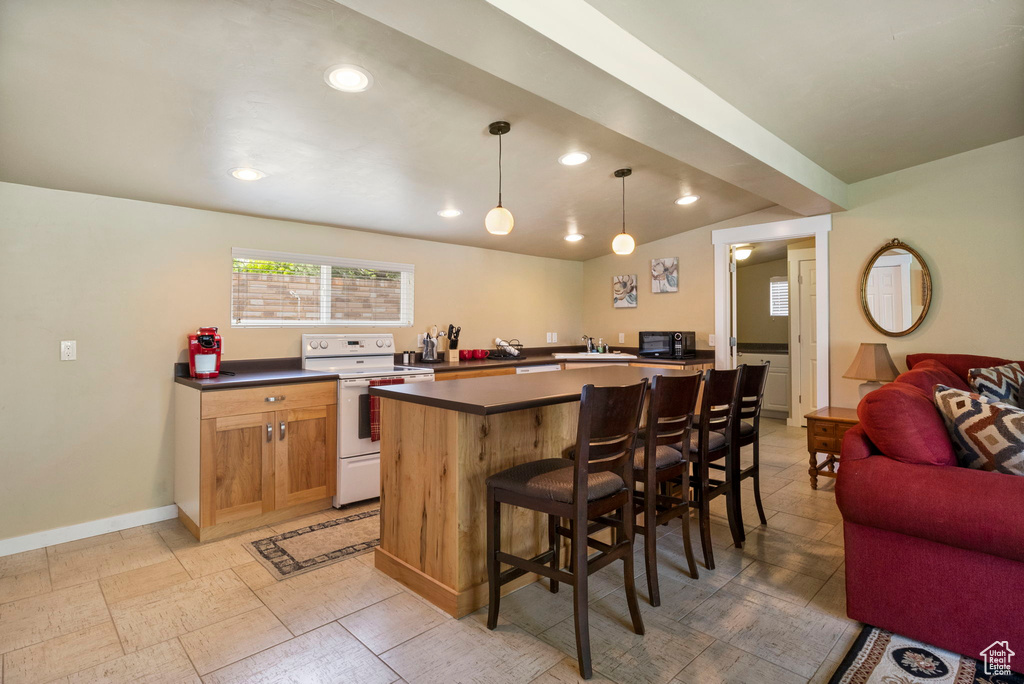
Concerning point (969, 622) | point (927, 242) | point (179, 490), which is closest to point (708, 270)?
point (927, 242)

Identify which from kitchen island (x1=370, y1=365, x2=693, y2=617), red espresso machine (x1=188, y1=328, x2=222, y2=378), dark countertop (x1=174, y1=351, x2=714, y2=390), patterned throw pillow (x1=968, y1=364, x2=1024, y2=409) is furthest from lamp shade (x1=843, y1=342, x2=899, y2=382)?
red espresso machine (x1=188, y1=328, x2=222, y2=378)

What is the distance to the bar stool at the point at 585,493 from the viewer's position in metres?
1.68

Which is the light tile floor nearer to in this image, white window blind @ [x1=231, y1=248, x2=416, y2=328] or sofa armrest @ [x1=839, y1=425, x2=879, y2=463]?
sofa armrest @ [x1=839, y1=425, x2=879, y2=463]

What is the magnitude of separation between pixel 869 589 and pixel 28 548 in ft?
13.7

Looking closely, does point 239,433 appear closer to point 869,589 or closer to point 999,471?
point 869,589

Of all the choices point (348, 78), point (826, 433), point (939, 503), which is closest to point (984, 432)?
point (939, 503)

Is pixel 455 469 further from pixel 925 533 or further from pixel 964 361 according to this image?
pixel 964 361

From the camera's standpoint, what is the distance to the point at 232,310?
342 centimetres

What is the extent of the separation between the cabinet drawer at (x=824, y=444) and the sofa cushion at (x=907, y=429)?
169 cm

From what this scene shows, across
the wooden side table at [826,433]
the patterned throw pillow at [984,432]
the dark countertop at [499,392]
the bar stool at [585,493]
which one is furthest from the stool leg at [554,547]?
the wooden side table at [826,433]

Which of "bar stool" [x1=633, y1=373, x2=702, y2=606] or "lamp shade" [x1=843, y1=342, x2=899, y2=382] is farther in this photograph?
"lamp shade" [x1=843, y1=342, x2=899, y2=382]

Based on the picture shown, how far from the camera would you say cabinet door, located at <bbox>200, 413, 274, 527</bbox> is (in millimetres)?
2805

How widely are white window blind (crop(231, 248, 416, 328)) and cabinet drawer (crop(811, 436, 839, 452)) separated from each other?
3.38 m

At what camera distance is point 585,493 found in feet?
5.55
